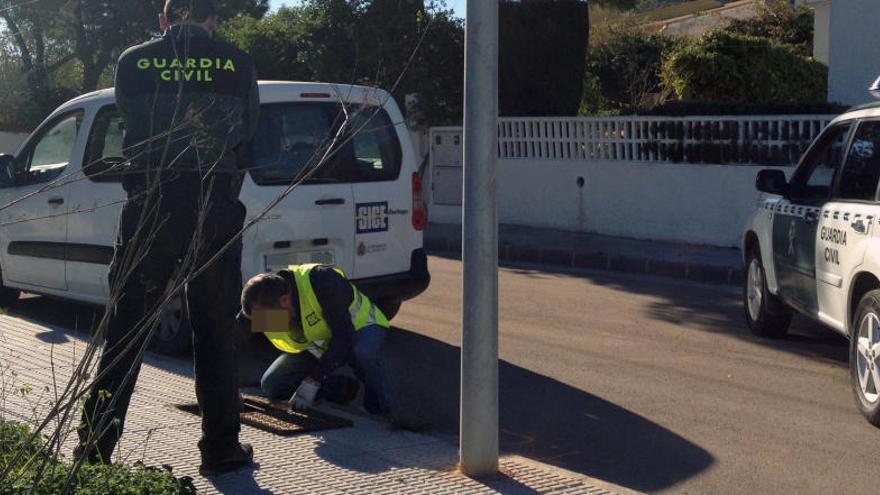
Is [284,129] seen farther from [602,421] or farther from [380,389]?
[602,421]

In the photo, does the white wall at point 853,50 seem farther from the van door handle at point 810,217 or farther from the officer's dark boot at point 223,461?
the officer's dark boot at point 223,461

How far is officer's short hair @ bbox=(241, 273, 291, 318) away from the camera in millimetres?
6199

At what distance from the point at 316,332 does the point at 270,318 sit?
421mm

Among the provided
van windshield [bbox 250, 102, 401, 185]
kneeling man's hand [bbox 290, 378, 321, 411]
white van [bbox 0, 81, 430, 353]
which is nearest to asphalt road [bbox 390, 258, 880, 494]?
kneeling man's hand [bbox 290, 378, 321, 411]

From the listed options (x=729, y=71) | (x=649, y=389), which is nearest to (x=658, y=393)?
(x=649, y=389)

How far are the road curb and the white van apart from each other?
4737mm

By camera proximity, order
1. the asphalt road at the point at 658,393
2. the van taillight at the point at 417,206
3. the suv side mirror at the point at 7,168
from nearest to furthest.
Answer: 1. the asphalt road at the point at 658,393
2. the van taillight at the point at 417,206
3. the suv side mirror at the point at 7,168

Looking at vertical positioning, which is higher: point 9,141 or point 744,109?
point 744,109

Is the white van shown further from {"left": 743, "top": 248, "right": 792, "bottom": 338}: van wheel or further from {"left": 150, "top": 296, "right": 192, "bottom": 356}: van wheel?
{"left": 743, "top": 248, "right": 792, "bottom": 338}: van wheel

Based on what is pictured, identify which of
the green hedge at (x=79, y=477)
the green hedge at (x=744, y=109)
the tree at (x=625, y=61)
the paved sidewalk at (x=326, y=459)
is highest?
the tree at (x=625, y=61)

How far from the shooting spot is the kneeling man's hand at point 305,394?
666 cm

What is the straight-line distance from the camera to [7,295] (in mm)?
10320

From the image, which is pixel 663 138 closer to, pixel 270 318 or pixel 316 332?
pixel 316 332

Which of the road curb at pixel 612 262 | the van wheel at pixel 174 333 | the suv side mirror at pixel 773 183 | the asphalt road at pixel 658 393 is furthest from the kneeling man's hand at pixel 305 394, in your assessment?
the road curb at pixel 612 262
